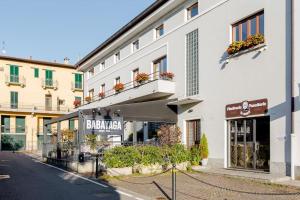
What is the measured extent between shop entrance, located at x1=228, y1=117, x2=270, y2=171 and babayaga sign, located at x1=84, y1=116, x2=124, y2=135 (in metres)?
5.02

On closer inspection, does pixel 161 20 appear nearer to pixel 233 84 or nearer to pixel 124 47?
pixel 124 47

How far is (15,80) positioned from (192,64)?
118 feet

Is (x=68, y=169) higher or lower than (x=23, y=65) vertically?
lower

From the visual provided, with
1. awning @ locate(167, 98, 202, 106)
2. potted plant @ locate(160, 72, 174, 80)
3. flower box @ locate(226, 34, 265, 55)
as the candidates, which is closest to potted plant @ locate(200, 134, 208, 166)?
awning @ locate(167, 98, 202, 106)

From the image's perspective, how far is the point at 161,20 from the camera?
22.4 m

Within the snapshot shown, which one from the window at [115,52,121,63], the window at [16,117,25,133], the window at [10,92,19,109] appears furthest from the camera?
the window at [16,117,25,133]

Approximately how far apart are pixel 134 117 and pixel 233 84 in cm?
801

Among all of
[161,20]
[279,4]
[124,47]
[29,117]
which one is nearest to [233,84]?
[279,4]

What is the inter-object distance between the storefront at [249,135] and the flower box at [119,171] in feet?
14.5

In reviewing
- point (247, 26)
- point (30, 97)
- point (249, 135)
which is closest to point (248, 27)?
point (247, 26)

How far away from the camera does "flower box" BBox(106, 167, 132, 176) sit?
577 inches

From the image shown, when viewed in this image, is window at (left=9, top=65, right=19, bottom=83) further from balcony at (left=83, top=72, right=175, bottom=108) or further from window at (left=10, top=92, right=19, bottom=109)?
balcony at (left=83, top=72, right=175, bottom=108)

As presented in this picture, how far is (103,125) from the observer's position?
1636 centimetres

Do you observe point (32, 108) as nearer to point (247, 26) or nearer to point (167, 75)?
point (167, 75)
